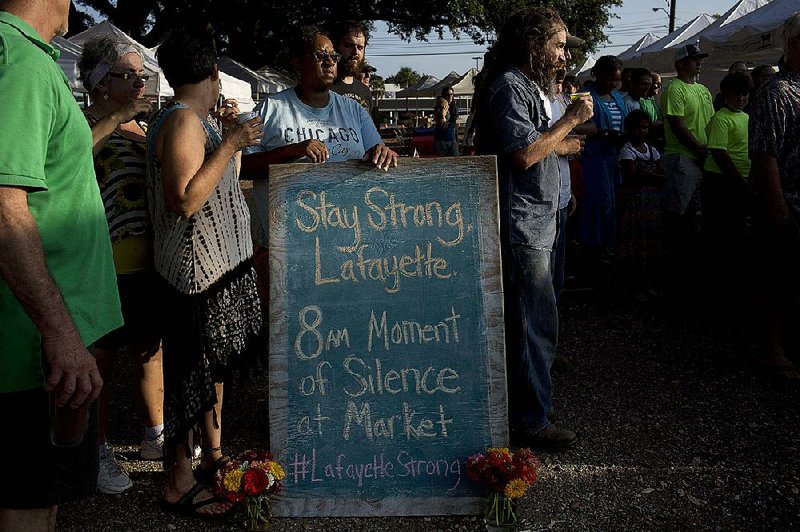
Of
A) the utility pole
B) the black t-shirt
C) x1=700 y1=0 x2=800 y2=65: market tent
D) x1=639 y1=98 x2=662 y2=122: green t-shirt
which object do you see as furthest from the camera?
the utility pole

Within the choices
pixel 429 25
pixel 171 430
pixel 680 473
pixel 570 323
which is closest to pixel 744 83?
pixel 570 323

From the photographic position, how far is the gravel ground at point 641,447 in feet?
9.38

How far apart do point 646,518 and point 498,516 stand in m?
0.62

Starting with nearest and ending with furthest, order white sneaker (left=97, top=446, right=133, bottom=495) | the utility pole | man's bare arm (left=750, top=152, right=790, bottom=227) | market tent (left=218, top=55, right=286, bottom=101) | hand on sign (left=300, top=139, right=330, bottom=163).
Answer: hand on sign (left=300, top=139, right=330, bottom=163), white sneaker (left=97, top=446, right=133, bottom=495), man's bare arm (left=750, top=152, right=790, bottom=227), market tent (left=218, top=55, right=286, bottom=101), the utility pole

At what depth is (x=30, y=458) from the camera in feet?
6.07

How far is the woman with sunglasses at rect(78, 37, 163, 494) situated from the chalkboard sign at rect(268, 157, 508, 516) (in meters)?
0.58

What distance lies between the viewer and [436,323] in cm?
285

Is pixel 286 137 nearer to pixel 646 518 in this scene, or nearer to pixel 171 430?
pixel 171 430

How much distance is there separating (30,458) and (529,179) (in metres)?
2.15

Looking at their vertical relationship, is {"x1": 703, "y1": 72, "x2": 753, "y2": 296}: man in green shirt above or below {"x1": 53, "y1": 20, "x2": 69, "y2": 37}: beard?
below

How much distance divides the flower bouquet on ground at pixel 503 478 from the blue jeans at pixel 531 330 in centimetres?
63

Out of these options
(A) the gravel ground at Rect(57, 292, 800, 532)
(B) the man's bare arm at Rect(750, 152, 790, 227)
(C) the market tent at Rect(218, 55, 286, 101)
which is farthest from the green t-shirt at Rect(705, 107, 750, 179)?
(C) the market tent at Rect(218, 55, 286, 101)

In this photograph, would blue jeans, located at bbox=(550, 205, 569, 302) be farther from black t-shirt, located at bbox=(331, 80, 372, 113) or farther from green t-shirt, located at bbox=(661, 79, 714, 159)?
green t-shirt, located at bbox=(661, 79, 714, 159)

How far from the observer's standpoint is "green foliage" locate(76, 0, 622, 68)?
22047 mm
